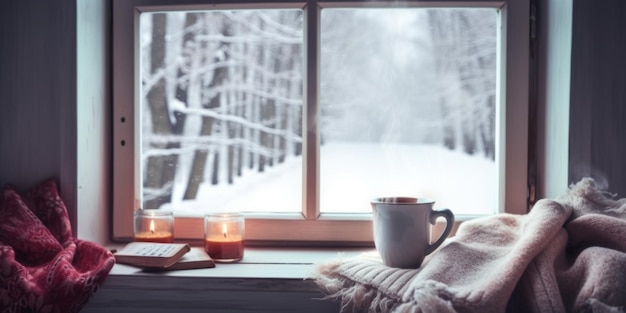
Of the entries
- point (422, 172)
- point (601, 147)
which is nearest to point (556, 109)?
point (601, 147)

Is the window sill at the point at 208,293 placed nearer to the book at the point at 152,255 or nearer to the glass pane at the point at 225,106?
the book at the point at 152,255

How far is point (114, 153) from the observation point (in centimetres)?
101

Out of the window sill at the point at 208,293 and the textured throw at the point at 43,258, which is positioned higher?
the textured throw at the point at 43,258

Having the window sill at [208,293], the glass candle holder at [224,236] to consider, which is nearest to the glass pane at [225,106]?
the glass candle holder at [224,236]

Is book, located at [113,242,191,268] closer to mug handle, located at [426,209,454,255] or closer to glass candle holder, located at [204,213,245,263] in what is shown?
glass candle holder, located at [204,213,245,263]

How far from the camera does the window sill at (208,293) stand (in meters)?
0.81

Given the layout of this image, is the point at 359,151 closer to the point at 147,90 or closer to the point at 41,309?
the point at 147,90

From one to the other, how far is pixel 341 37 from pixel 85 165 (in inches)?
21.0

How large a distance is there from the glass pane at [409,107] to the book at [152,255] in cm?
31

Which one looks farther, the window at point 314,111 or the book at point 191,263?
the window at point 314,111

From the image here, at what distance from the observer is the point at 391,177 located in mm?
1016

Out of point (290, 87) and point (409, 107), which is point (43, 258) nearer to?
point (290, 87)

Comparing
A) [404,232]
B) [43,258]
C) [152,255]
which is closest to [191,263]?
[152,255]

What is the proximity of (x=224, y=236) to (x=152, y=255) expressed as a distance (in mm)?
130
